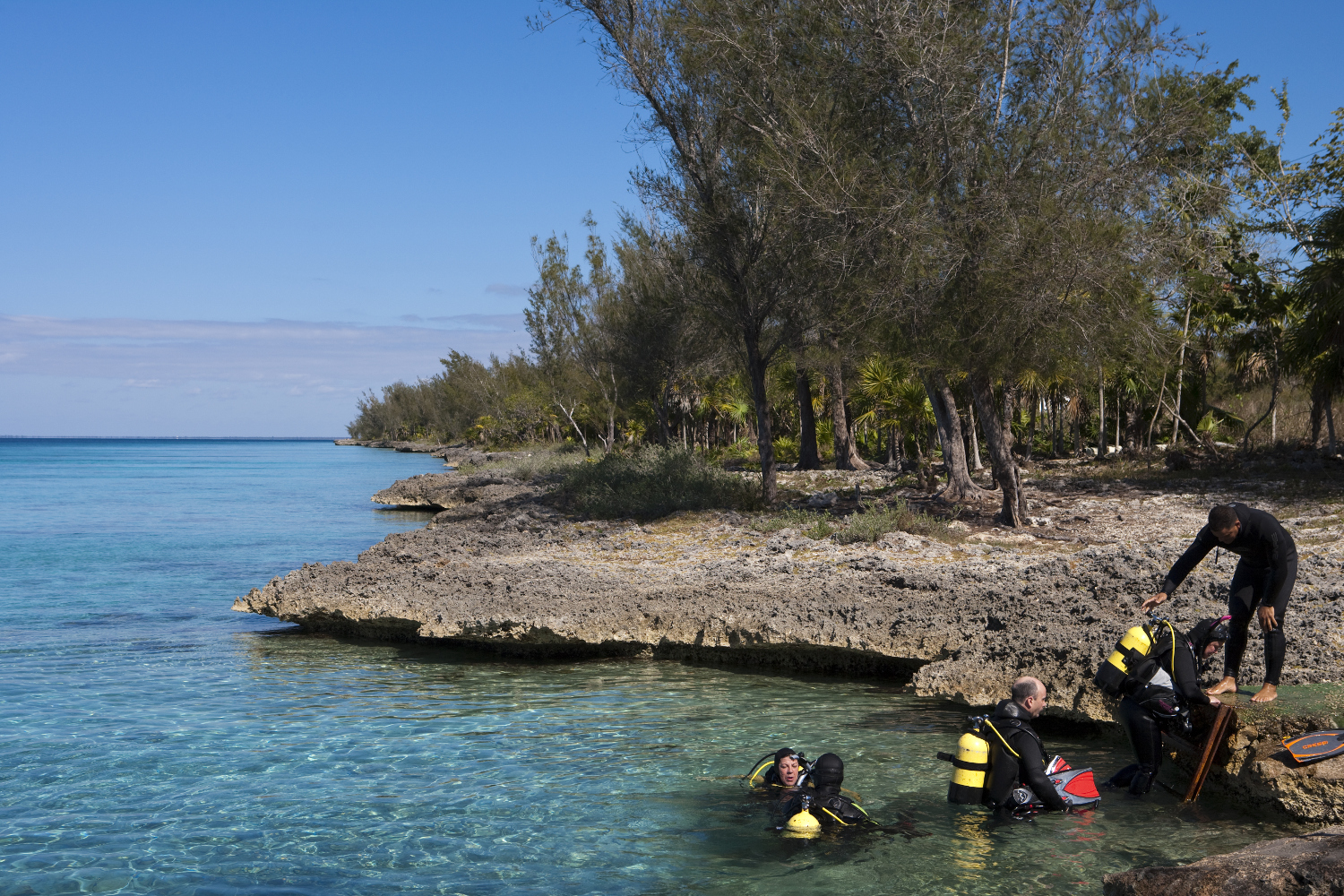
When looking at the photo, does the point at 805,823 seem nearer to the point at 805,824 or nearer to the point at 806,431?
the point at 805,824

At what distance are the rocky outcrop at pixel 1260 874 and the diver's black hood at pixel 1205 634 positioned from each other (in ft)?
7.48

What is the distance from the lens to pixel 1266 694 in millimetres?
6848

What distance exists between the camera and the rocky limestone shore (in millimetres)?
8867

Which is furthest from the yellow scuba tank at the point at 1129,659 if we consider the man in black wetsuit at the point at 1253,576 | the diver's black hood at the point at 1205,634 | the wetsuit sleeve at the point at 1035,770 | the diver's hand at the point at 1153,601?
the wetsuit sleeve at the point at 1035,770

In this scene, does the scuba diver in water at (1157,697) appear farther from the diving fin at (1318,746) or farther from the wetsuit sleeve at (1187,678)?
the diving fin at (1318,746)

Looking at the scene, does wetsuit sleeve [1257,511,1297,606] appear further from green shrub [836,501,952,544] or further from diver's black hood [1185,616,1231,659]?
green shrub [836,501,952,544]

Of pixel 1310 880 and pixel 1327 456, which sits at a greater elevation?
pixel 1327 456

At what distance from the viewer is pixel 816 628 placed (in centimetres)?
1067

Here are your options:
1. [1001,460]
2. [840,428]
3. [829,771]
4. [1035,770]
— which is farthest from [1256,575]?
[840,428]

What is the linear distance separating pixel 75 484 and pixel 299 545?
4311cm

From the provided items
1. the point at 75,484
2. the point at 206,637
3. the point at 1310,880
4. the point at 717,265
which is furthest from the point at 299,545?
the point at 75,484

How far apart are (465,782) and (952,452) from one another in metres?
15.9

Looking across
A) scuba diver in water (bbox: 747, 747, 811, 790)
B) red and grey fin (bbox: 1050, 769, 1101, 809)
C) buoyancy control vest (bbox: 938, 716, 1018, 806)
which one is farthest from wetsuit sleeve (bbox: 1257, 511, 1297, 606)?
scuba diver in water (bbox: 747, 747, 811, 790)

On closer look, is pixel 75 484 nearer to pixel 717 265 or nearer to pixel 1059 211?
pixel 717 265
